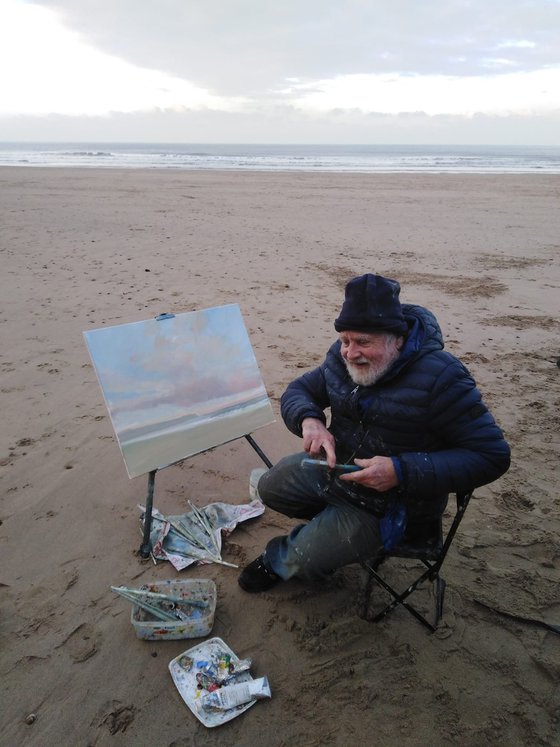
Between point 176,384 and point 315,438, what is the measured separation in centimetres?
102

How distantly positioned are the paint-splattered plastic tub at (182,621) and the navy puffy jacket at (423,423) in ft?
2.90

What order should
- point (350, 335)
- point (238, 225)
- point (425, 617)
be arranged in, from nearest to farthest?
point (350, 335), point (425, 617), point (238, 225)

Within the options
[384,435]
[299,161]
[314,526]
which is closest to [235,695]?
[314,526]

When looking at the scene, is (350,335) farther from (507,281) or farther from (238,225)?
(238,225)

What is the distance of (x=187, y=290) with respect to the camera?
7.12 meters

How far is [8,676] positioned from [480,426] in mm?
2260

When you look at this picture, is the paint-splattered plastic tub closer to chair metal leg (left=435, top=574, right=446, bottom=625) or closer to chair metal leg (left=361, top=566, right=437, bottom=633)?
chair metal leg (left=361, top=566, right=437, bottom=633)

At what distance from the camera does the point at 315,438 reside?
239 centimetres

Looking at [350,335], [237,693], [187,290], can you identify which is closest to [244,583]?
[237,693]

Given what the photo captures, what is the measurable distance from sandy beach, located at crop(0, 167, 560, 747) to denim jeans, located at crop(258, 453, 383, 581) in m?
0.28

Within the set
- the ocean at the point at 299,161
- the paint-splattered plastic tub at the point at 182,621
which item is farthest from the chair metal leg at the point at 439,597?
the ocean at the point at 299,161

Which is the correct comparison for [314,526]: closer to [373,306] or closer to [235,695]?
[235,695]

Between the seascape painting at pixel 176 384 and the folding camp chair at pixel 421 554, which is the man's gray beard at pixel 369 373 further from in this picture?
the seascape painting at pixel 176 384

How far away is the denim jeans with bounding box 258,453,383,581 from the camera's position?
225 cm
